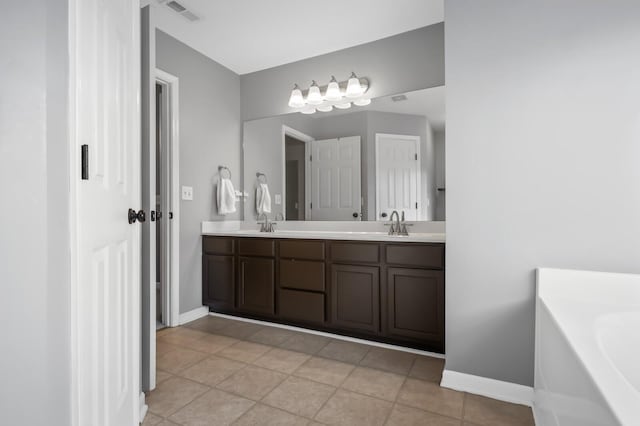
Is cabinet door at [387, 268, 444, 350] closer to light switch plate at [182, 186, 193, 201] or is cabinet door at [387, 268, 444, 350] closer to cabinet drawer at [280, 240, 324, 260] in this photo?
cabinet drawer at [280, 240, 324, 260]

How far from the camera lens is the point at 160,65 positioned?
2746 millimetres

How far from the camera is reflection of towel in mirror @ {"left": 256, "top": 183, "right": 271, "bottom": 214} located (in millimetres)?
3420

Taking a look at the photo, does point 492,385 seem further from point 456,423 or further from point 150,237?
point 150,237

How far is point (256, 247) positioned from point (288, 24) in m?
1.87

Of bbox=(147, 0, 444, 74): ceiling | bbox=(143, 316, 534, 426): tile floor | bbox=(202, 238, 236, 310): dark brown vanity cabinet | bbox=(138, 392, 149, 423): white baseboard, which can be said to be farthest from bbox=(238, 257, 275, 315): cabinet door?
bbox=(147, 0, 444, 74): ceiling

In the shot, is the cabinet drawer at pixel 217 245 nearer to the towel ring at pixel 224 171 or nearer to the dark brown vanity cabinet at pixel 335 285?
the dark brown vanity cabinet at pixel 335 285

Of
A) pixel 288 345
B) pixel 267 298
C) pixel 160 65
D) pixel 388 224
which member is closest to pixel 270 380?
pixel 288 345

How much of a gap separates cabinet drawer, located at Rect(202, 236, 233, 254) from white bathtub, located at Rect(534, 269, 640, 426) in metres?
2.41

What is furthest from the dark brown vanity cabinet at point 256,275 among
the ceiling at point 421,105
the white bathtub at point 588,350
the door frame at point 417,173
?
the white bathtub at point 588,350

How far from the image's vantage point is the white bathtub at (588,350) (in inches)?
26.5

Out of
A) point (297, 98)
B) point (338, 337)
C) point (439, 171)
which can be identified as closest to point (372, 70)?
point (297, 98)

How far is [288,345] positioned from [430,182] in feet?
5.59

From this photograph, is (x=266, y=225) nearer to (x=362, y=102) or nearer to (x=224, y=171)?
(x=224, y=171)

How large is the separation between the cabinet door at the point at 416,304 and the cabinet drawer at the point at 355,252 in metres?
0.16
